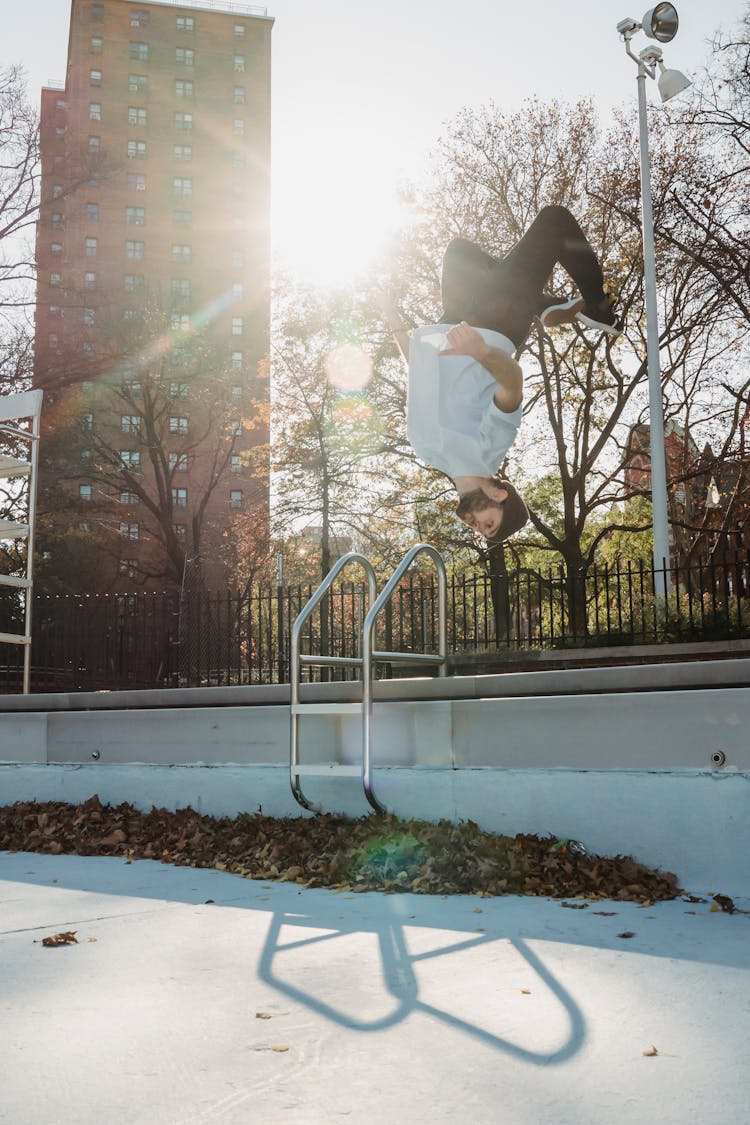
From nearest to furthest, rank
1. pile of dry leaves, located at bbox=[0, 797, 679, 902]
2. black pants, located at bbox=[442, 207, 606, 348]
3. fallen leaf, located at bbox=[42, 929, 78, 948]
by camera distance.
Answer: fallen leaf, located at bbox=[42, 929, 78, 948] → pile of dry leaves, located at bbox=[0, 797, 679, 902] → black pants, located at bbox=[442, 207, 606, 348]

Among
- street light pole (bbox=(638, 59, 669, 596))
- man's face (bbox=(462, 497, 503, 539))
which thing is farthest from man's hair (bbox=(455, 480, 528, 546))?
street light pole (bbox=(638, 59, 669, 596))

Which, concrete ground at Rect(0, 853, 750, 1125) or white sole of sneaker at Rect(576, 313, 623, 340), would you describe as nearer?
concrete ground at Rect(0, 853, 750, 1125)

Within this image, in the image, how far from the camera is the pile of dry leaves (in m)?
4.84

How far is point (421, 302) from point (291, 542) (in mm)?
8828

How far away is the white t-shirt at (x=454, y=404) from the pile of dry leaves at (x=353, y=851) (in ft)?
16.3

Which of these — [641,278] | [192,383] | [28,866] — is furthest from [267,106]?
[28,866]

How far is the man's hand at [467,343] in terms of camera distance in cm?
963

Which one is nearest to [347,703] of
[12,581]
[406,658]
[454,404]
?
[406,658]

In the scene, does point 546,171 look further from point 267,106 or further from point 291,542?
point 267,106

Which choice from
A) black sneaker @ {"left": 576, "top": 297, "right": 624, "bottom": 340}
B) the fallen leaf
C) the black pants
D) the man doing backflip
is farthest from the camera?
black sneaker @ {"left": 576, "top": 297, "right": 624, "bottom": 340}

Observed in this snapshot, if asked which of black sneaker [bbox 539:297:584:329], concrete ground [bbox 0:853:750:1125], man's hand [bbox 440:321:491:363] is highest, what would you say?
black sneaker [bbox 539:297:584:329]

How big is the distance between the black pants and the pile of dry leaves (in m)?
5.94

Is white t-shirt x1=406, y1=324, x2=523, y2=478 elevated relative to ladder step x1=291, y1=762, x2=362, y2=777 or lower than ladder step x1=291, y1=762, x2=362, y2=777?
elevated

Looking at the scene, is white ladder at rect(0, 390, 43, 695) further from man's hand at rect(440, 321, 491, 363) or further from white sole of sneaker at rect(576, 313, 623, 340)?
white sole of sneaker at rect(576, 313, 623, 340)
